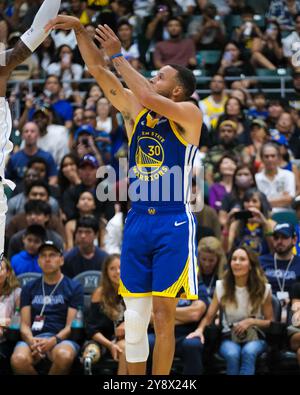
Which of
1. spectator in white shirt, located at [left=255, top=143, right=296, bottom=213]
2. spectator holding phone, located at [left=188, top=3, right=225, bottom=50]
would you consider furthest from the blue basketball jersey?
spectator holding phone, located at [left=188, top=3, right=225, bottom=50]

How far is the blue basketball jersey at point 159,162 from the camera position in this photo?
6.69m

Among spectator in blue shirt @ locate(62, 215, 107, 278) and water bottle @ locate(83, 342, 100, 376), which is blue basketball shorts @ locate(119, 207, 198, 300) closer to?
water bottle @ locate(83, 342, 100, 376)

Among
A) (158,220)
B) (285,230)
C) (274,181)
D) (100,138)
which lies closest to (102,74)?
(158,220)

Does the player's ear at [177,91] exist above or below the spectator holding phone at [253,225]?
above

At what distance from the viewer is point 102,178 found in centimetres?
1188

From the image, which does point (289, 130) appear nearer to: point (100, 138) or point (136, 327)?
point (100, 138)

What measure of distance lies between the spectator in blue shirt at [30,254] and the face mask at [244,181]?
2608mm

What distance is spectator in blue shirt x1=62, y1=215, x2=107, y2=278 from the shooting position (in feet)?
34.2

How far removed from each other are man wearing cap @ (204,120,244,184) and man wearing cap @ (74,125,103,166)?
57.8 inches

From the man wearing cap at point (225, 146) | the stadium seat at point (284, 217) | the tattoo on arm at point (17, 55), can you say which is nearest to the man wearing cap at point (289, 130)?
the man wearing cap at point (225, 146)

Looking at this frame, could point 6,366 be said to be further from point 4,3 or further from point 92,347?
point 4,3

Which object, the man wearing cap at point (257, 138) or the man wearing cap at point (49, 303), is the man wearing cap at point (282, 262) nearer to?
the man wearing cap at point (49, 303)

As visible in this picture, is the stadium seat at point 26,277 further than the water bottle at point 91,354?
Yes
